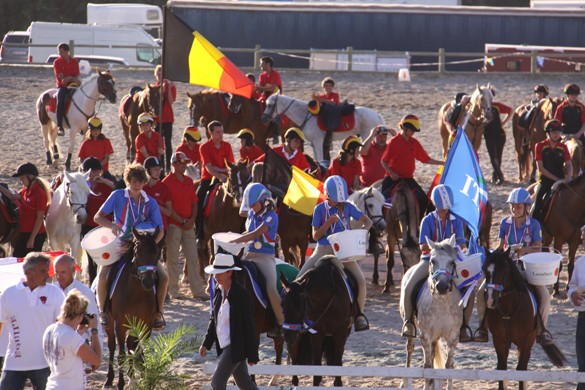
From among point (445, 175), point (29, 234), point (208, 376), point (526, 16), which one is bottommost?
point (208, 376)

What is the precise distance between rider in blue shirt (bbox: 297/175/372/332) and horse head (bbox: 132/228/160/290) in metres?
1.58

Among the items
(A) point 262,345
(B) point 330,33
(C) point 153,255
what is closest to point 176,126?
(B) point 330,33

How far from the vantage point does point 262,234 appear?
12016 mm

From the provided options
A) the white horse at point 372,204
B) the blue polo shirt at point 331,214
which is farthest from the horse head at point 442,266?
the white horse at point 372,204

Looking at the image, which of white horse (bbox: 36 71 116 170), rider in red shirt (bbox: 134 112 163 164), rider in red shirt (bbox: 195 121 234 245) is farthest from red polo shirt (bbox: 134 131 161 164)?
white horse (bbox: 36 71 116 170)

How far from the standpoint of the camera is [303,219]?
53.3ft

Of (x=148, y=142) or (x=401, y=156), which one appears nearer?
(x=401, y=156)

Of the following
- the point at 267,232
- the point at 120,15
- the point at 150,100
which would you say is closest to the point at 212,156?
the point at 267,232

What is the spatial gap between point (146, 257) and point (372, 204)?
459 cm

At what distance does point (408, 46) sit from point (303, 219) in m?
21.9

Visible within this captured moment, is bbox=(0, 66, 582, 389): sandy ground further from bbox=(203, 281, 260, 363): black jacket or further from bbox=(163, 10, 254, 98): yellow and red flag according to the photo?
bbox=(163, 10, 254, 98): yellow and red flag

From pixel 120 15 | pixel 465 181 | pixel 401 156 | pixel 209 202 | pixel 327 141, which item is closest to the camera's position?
pixel 465 181

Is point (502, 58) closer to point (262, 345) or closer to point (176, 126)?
point (176, 126)

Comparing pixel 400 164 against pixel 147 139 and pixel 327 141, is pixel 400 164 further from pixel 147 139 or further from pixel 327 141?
pixel 327 141
